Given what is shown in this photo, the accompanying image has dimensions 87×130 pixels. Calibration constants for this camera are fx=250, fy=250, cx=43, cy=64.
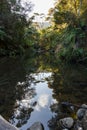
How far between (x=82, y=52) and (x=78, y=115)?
15.8 metres

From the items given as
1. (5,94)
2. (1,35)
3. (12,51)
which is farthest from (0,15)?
(5,94)

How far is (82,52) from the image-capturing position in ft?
75.1

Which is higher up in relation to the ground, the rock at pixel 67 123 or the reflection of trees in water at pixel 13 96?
the rock at pixel 67 123

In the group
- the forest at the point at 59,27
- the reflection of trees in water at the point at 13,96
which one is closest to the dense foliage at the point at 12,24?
the forest at the point at 59,27

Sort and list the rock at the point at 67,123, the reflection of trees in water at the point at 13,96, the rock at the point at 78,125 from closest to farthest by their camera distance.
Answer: the rock at the point at 78,125 < the rock at the point at 67,123 < the reflection of trees in water at the point at 13,96

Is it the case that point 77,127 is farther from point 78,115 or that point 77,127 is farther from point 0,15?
point 0,15

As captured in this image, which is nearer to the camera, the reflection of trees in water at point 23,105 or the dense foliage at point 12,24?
the reflection of trees in water at point 23,105

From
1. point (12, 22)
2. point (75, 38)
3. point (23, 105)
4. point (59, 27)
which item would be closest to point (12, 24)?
point (12, 22)

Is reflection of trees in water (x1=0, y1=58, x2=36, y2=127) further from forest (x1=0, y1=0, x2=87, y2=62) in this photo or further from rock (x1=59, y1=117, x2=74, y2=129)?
forest (x1=0, y1=0, x2=87, y2=62)

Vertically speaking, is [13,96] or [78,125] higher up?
[78,125]

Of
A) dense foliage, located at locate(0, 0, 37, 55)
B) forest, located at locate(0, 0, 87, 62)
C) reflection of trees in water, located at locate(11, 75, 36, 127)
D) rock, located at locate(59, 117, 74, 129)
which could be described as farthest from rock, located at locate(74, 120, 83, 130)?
dense foliage, located at locate(0, 0, 37, 55)

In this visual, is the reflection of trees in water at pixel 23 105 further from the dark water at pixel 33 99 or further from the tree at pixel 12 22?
the tree at pixel 12 22

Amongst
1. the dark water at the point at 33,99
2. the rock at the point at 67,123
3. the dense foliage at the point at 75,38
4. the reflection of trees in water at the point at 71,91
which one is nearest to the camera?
the rock at the point at 67,123

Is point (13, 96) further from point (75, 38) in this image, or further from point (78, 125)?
point (75, 38)
